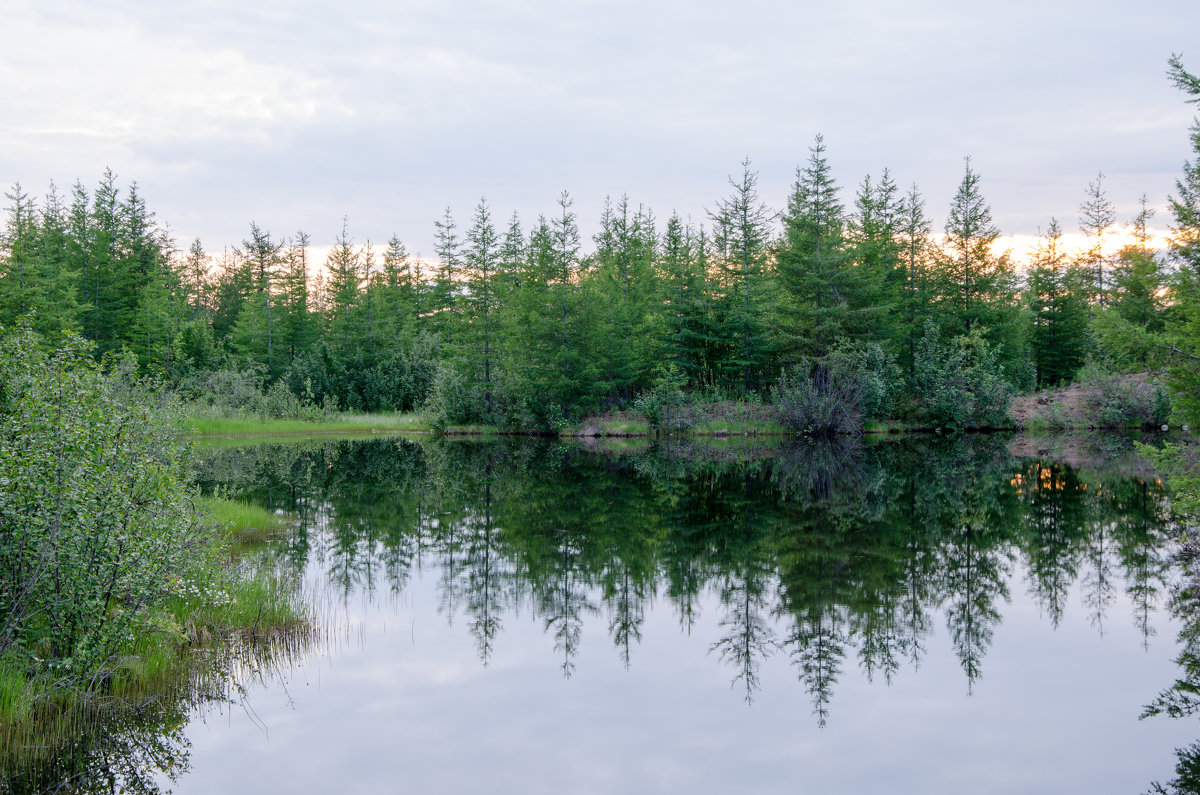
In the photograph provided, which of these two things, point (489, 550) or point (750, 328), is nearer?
point (489, 550)

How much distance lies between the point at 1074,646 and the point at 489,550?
8.03m

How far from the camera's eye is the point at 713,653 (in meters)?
8.07

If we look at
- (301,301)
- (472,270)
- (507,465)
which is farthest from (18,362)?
(301,301)

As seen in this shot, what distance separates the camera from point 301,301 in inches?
2240

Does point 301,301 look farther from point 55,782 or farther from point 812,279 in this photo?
point 55,782

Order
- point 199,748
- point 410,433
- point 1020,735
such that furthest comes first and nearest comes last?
1. point 410,433
2. point 1020,735
3. point 199,748

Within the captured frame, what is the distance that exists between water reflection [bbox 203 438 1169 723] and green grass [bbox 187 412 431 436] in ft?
38.8

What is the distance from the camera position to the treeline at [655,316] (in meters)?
38.0

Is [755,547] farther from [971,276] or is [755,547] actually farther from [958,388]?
[971,276]

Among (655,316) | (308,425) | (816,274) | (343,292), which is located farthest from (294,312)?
(816,274)

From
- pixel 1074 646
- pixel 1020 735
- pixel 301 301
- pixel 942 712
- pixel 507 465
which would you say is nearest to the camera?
pixel 1020 735

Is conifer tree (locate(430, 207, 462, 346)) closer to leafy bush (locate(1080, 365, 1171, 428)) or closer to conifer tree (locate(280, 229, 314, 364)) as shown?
conifer tree (locate(280, 229, 314, 364))

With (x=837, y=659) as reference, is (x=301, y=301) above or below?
above

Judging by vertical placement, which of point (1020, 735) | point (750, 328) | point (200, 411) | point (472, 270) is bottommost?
point (1020, 735)
